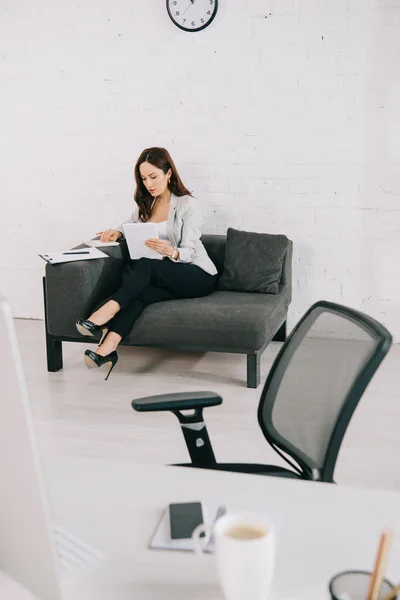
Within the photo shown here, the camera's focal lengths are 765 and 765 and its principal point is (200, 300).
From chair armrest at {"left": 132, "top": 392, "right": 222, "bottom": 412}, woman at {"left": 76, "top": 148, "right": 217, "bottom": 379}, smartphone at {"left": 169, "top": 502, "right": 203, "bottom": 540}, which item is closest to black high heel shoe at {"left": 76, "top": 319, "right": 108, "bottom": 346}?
woman at {"left": 76, "top": 148, "right": 217, "bottom": 379}

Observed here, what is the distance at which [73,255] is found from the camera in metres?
4.15

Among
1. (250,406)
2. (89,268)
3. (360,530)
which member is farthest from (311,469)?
(89,268)

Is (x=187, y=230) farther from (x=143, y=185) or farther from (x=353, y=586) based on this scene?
(x=353, y=586)

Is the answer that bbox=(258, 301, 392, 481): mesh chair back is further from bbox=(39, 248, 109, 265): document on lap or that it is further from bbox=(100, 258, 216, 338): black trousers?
bbox=(39, 248, 109, 265): document on lap

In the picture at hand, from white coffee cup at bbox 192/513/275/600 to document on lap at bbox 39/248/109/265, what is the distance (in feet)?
10.3

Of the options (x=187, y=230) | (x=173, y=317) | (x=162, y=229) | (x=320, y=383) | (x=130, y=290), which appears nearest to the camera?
(x=320, y=383)

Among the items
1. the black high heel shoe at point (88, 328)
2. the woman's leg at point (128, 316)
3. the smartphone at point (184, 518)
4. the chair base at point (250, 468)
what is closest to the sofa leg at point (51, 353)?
the black high heel shoe at point (88, 328)

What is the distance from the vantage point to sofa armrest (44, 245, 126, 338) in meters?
4.05

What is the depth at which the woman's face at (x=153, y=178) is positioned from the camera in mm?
4402

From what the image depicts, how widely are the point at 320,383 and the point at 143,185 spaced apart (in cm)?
292

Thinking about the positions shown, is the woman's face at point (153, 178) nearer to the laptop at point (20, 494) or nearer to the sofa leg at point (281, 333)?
the sofa leg at point (281, 333)

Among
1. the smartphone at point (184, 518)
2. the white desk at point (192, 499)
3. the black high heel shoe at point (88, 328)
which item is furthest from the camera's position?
the black high heel shoe at point (88, 328)

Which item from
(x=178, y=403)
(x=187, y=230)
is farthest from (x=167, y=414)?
(x=178, y=403)

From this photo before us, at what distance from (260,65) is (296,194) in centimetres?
80
